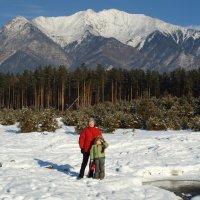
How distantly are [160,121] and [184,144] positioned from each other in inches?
396

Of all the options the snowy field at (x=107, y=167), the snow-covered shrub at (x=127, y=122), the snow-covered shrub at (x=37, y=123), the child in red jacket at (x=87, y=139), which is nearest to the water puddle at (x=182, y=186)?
the snowy field at (x=107, y=167)

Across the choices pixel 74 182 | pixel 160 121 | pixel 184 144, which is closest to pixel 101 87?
pixel 160 121

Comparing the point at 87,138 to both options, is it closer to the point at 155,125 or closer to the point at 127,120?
the point at 155,125

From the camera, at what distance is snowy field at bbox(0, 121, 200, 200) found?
13.5 m

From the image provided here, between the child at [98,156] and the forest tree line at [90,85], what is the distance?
250 ft

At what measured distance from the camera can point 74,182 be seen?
15.0m

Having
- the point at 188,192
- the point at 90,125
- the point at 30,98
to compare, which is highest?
the point at 30,98

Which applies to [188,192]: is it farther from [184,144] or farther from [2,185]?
[184,144]

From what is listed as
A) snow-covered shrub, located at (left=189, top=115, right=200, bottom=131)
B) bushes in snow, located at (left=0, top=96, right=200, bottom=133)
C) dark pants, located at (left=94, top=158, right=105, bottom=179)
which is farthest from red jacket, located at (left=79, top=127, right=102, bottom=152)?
snow-covered shrub, located at (left=189, top=115, right=200, bottom=131)

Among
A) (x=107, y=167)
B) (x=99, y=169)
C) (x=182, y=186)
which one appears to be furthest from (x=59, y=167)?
(x=182, y=186)

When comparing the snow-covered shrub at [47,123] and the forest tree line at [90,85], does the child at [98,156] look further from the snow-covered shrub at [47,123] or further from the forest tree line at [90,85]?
the forest tree line at [90,85]

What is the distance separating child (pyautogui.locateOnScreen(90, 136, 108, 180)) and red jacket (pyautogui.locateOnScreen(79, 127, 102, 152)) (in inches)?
10.2

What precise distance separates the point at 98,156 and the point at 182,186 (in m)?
3.04

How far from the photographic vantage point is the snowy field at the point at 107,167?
13500mm
